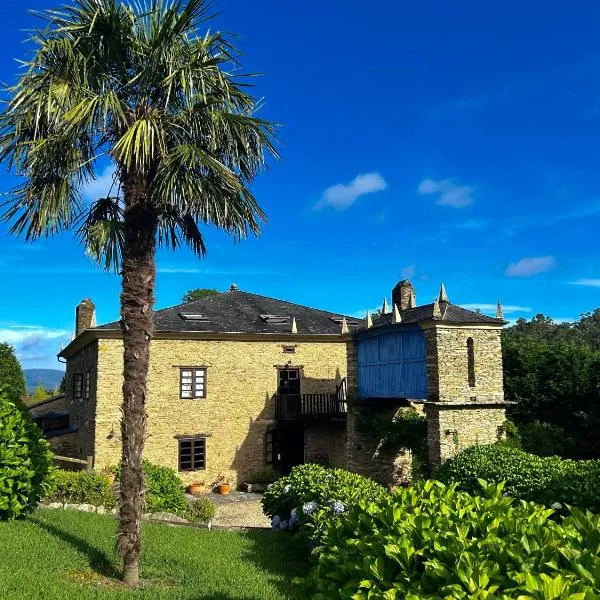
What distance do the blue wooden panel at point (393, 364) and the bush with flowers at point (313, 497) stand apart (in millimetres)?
5886

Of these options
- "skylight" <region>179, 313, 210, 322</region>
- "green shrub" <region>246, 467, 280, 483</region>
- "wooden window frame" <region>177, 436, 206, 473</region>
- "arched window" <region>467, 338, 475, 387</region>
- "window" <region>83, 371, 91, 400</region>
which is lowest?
Answer: "green shrub" <region>246, 467, 280, 483</region>

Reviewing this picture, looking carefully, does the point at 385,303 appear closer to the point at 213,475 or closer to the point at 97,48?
the point at 213,475

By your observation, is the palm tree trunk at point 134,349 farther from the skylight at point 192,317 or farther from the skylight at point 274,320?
the skylight at point 274,320

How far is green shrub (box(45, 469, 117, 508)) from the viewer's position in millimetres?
14828

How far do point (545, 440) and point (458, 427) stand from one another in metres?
5.08

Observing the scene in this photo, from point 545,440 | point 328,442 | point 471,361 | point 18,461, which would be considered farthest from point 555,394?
point 18,461

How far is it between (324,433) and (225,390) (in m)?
5.24

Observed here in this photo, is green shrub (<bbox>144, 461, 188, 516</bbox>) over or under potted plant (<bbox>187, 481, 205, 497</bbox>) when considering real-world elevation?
over

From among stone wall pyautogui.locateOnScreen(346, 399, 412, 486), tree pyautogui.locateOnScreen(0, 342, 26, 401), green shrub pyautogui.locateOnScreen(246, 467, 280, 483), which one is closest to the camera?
stone wall pyautogui.locateOnScreen(346, 399, 412, 486)

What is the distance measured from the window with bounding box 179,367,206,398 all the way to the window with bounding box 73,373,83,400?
5.72 metres

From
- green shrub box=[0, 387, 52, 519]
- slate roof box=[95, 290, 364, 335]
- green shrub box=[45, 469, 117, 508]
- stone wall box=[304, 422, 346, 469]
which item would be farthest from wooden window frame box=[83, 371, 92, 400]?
green shrub box=[0, 387, 52, 519]

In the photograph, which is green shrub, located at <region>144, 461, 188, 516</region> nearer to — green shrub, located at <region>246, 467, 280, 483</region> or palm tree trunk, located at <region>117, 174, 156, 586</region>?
palm tree trunk, located at <region>117, 174, 156, 586</region>

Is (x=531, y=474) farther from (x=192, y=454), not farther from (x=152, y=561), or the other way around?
(x=192, y=454)

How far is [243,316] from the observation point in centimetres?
2744
